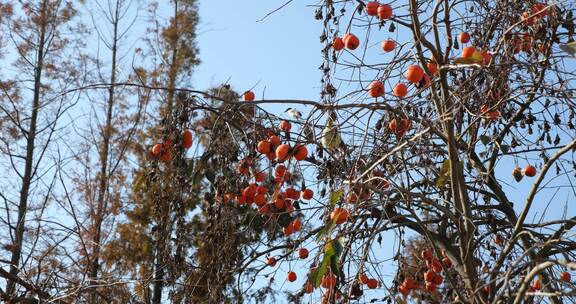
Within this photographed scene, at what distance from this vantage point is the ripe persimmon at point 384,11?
7.54 feet

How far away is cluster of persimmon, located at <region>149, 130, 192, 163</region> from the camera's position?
2225 mm

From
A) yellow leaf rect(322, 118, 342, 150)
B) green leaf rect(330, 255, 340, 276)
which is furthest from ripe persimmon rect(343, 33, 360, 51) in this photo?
green leaf rect(330, 255, 340, 276)

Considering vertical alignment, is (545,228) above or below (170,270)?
below

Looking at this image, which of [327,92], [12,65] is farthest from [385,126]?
[12,65]

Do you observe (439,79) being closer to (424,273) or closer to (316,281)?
(316,281)

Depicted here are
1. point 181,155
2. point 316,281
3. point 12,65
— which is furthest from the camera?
point 12,65

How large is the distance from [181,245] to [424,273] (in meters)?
0.95

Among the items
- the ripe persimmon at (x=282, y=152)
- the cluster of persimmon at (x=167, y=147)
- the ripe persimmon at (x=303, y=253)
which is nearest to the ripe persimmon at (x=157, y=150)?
the cluster of persimmon at (x=167, y=147)

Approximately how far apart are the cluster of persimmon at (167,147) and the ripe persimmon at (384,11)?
2.44 ft

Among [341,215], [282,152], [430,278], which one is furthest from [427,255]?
[341,215]

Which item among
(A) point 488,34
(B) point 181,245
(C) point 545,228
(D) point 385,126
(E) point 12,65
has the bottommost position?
(C) point 545,228

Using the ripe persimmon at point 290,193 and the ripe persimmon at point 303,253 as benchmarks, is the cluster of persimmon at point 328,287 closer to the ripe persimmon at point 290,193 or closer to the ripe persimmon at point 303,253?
the ripe persimmon at point 303,253

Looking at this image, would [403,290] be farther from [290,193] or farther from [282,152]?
[282,152]

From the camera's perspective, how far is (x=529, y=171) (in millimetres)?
2852
